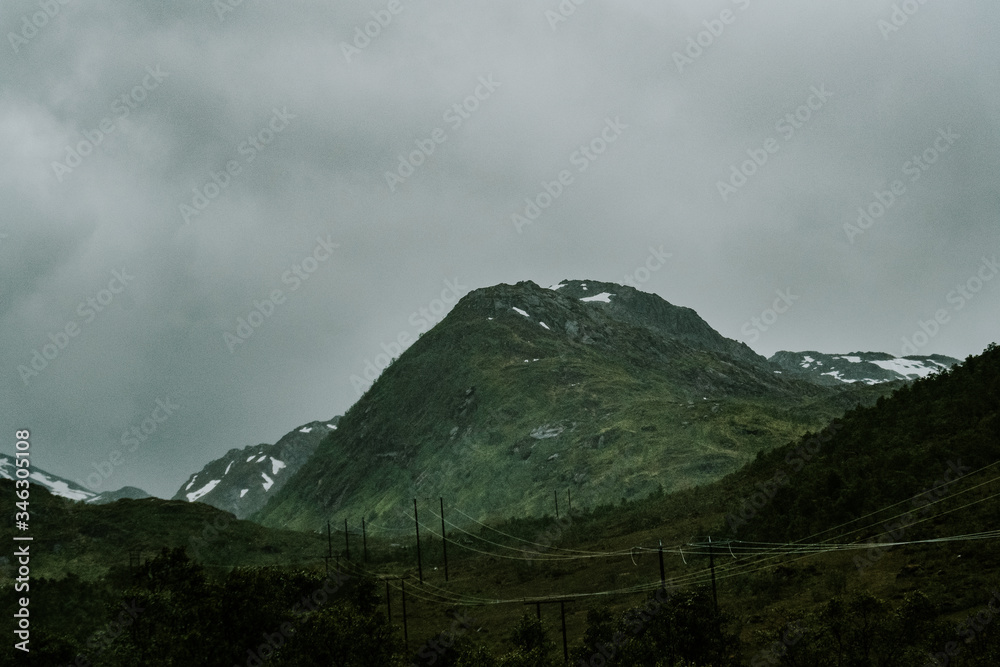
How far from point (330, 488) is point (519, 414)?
61047mm

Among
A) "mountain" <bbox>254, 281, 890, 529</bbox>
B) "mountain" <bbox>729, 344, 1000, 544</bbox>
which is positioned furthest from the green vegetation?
"mountain" <bbox>254, 281, 890, 529</bbox>

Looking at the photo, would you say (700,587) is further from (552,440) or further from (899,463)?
(552,440)

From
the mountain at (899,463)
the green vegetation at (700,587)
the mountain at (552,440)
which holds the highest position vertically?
the mountain at (552,440)

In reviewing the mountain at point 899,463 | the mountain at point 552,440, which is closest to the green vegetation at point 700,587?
the mountain at point 899,463

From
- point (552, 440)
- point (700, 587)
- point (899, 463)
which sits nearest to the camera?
point (700, 587)

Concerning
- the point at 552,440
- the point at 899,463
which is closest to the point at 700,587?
the point at 899,463

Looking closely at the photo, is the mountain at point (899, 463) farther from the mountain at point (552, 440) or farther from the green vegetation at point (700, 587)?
the mountain at point (552, 440)

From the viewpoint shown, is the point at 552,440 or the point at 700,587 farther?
the point at 552,440

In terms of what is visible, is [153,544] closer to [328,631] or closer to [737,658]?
[328,631]

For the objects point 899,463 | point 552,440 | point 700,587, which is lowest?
point 700,587

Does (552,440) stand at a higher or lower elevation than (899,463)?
higher

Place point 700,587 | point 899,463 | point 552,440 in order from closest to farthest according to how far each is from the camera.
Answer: point 700,587
point 899,463
point 552,440

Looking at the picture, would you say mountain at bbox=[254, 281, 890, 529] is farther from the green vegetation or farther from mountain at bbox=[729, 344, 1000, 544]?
mountain at bbox=[729, 344, 1000, 544]

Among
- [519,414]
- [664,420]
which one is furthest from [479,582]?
[519,414]
